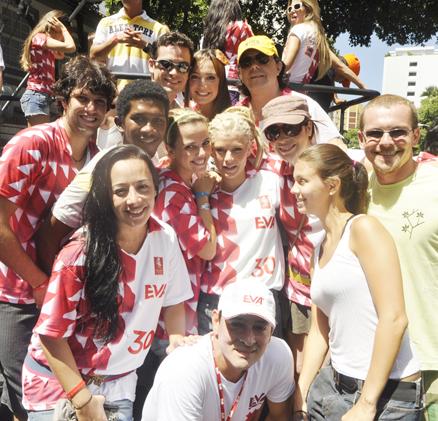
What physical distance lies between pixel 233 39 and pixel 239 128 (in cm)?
220

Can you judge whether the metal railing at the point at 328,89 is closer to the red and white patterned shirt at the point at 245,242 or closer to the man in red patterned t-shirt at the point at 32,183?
the man in red patterned t-shirt at the point at 32,183

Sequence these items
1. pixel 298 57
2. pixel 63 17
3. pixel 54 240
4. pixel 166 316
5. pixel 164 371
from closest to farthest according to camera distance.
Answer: pixel 164 371
pixel 54 240
pixel 166 316
pixel 298 57
pixel 63 17

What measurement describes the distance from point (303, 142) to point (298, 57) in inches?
70.1

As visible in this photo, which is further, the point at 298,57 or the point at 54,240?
the point at 298,57

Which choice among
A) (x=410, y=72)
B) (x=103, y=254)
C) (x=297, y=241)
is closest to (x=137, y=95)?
(x=103, y=254)

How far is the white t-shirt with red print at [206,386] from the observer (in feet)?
6.89

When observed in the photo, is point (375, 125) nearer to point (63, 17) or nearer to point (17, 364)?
point (17, 364)

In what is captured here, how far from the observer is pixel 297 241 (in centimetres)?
280

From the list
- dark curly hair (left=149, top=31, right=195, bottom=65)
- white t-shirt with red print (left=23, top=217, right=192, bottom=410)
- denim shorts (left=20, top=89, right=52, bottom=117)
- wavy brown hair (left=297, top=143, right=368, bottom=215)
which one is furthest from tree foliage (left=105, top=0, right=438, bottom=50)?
white t-shirt with red print (left=23, top=217, right=192, bottom=410)

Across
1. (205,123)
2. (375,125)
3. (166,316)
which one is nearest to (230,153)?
(205,123)

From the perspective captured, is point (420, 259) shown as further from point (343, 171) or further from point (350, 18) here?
point (350, 18)

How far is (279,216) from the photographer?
2891mm

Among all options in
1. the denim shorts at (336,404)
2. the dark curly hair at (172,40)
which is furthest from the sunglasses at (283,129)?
the denim shorts at (336,404)

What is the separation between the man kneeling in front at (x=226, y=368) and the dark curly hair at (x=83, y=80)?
1539mm
